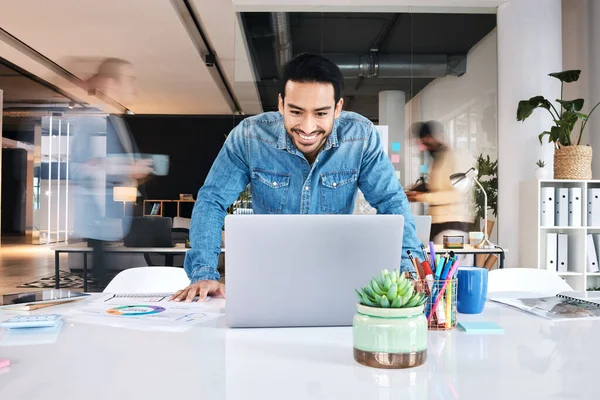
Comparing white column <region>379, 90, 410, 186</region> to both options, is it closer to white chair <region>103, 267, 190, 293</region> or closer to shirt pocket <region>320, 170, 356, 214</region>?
shirt pocket <region>320, 170, 356, 214</region>

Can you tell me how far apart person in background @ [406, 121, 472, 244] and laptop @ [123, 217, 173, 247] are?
2.85 metres

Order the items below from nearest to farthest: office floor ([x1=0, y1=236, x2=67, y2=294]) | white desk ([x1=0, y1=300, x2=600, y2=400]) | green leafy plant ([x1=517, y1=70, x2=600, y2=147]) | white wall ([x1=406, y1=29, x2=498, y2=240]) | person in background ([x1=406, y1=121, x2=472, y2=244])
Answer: white desk ([x1=0, y1=300, x2=600, y2=400]) < green leafy plant ([x1=517, y1=70, x2=600, y2=147]) < white wall ([x1=406, y1=29, x2=498, y2=240]) < person in background ([x1=406, y1=121, x2=472, y2=244]) < office floor ([x1=0, y1=236, x2=67, y2=294])

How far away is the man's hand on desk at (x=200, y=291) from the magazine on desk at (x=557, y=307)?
863 mm

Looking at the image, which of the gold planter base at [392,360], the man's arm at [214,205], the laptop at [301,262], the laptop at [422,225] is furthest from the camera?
the laptop at [422,225]

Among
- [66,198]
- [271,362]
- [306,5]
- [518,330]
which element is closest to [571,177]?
[306,5]

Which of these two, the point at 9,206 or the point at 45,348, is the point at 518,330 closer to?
the point at 45,348

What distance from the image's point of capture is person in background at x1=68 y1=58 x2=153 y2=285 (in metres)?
5.76

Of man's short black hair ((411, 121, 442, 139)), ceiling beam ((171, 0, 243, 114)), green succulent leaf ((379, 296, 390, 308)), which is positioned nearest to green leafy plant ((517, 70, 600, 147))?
man's short black hair ((411, 121, 442, 139))

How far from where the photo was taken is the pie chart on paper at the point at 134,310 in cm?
144

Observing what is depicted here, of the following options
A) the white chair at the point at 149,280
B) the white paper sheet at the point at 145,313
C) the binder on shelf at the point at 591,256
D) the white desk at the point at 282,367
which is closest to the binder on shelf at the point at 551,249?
the binder on shelf at the point at 591,256

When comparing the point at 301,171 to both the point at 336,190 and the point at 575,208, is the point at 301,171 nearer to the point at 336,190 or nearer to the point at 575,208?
the point at 336,190

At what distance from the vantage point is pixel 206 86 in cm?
1012

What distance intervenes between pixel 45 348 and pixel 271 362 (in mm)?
450

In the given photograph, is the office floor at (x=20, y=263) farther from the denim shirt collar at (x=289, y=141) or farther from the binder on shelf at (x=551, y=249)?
the binder on shelf at (x=551, y=249)
